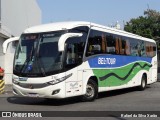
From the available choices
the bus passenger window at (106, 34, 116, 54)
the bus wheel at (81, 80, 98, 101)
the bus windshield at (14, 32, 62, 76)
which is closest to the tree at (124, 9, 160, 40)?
the bus passenger window at (106, 34, 116, 54)

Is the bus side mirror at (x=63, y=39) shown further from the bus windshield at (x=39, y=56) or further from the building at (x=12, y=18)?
the building at (x=12, y=18)

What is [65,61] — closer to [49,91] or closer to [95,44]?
[49,91]

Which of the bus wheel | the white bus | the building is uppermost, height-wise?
the building

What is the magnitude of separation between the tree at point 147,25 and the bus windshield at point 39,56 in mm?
38580

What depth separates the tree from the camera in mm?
54031

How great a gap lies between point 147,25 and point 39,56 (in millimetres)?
42168

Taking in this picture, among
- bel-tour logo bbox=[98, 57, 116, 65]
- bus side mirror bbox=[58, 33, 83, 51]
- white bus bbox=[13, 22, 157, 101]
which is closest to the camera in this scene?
bus side mirror bbox=[58, 33, 83, 51]

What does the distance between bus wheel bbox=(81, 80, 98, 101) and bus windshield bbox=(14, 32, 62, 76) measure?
2.27m

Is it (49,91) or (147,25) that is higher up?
(147,25)

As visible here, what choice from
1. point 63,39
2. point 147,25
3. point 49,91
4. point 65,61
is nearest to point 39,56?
point 65,61

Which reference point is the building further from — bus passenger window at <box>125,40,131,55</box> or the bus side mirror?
the bus side mirror

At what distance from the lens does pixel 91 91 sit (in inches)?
663

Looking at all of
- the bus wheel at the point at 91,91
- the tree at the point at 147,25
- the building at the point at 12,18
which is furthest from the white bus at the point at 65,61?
the tree at the point at 147,25

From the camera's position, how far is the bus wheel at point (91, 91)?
54.4 ft
